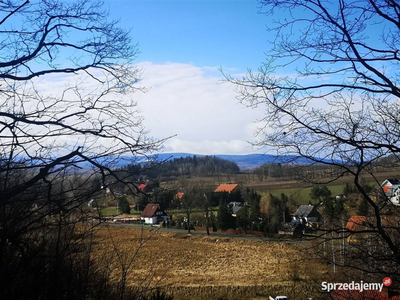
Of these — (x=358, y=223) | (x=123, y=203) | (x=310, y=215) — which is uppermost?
(x=123, y=203)

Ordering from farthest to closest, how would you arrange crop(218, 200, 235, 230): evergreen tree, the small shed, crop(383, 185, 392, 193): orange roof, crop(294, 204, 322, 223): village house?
1. crop(218, 200, 235, 230): evergreen tree
2. the small shed
3. crop(294, 204, 322, 223): village house
4. crop(383, 185, 392, 193): orange roof

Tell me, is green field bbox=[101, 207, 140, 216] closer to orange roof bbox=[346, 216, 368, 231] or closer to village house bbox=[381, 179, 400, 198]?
orange roof bbox=[346, 216, 368, 231]

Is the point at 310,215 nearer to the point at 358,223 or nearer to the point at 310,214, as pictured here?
the point at 310,214

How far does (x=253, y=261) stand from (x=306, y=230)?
18691 mm

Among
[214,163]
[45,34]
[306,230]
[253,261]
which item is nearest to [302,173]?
[306,230]

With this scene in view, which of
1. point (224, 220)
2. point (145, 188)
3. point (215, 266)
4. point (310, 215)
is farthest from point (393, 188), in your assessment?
point (224, 220)

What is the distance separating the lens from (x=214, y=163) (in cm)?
7725

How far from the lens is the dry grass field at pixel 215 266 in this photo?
13.9 meters

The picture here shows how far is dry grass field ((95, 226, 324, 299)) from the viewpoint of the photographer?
13.9m

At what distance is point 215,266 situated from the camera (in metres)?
20.6

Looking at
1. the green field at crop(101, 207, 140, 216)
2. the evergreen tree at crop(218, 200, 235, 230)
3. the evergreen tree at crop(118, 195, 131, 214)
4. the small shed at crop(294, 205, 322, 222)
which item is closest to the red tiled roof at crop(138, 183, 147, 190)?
the evergreen tree at crop(118, 195, 131, 214)

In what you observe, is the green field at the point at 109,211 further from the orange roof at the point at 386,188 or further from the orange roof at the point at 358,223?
the orange roof at the point at 386,188

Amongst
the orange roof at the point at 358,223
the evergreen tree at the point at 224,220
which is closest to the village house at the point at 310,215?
the orange roof at the point at 358,223

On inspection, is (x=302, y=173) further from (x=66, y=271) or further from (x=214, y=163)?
(x=214, y=163)
